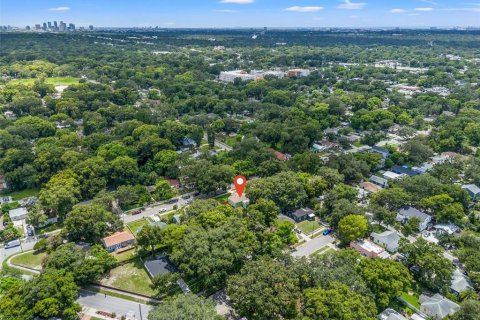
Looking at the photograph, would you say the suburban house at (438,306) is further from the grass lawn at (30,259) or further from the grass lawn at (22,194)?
the grass lawn at (22,194)

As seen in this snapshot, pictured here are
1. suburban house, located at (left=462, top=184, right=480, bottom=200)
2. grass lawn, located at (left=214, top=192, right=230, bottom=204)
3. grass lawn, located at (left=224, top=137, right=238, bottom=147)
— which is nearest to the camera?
suburban house, located at (left=462, top=184, right=480, bottom=200)

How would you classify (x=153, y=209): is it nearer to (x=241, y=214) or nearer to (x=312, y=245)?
(x=241, y=214)

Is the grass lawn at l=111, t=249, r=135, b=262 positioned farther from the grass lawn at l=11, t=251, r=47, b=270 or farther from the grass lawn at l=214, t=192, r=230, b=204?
the grass lawn at l=214, t=192, r=230, b=204

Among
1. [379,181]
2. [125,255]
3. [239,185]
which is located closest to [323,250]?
[239,185]

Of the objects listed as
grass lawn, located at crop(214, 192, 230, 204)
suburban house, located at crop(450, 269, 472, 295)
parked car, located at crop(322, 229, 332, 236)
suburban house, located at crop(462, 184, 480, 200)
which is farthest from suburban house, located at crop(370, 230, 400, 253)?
grass lawn, located at crop(214, 192, 230, 204)

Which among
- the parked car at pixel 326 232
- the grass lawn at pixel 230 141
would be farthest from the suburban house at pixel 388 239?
the grass lawn at pixel 230 141

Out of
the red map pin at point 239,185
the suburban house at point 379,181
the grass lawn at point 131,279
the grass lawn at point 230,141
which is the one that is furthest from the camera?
the grass lawn at point 230,141
